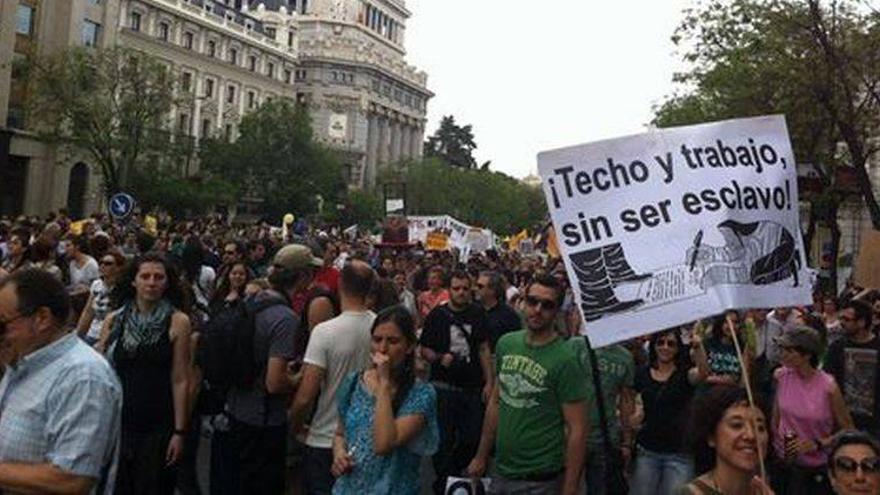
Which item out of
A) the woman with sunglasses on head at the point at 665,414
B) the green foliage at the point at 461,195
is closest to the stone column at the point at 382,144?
the green foliage at the point at 461,195

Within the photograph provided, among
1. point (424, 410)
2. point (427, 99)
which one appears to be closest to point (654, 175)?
point (424, 410)

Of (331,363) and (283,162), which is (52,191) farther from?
(331,363)

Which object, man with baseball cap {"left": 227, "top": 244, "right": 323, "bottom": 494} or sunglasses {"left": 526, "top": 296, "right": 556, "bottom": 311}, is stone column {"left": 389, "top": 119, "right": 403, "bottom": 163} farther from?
sunglasses {"left": 526, "top": 296, "right": 556, "bottom": 311}

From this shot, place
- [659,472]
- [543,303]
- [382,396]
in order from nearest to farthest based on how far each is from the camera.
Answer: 1. [382,396]
2. [543,303]
3. [659,472]

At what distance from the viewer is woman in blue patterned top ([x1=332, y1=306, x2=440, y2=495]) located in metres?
4.36

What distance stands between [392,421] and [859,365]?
3828 millimetres

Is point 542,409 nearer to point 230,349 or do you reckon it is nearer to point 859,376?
point 230,349

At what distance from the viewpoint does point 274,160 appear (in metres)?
62.7

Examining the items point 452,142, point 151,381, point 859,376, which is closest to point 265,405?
point 151,381

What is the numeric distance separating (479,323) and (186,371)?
2.62 metres

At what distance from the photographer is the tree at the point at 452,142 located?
5172 inches

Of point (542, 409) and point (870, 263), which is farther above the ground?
point (870, 263)

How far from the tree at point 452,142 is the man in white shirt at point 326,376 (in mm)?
125898

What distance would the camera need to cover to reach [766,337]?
995 cm
